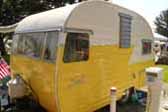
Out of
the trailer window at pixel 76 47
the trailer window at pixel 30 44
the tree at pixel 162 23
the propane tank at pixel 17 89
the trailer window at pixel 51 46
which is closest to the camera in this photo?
the trailer window at pixel 51 46

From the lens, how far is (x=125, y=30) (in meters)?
8.40

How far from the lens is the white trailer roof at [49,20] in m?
6.38

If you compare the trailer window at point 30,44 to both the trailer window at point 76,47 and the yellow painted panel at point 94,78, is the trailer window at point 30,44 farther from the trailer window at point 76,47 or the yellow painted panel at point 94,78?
the yellow painted panel at point 94,78

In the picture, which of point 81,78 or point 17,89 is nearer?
point 81,78

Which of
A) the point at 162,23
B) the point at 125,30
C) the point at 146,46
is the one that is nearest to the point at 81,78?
the point at 125,30

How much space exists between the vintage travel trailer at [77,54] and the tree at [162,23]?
53.9 m

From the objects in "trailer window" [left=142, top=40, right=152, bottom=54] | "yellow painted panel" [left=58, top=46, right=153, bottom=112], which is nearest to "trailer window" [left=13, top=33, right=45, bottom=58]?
"yellow painted panel" [left=58, top=46, right=153, bottom=112]

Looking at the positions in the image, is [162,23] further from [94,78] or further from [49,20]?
[49,20]

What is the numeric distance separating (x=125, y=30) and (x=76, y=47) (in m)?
2.26

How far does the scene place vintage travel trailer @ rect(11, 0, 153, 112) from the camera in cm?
630

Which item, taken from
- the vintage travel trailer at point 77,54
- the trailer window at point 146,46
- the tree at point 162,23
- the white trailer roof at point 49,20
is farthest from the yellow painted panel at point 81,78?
the tree at point 162,23

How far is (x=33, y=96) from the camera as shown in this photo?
24.4 ft

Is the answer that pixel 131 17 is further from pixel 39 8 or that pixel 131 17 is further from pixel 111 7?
pixel 39 8

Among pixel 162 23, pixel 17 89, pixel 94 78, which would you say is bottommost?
pixel 17 89
